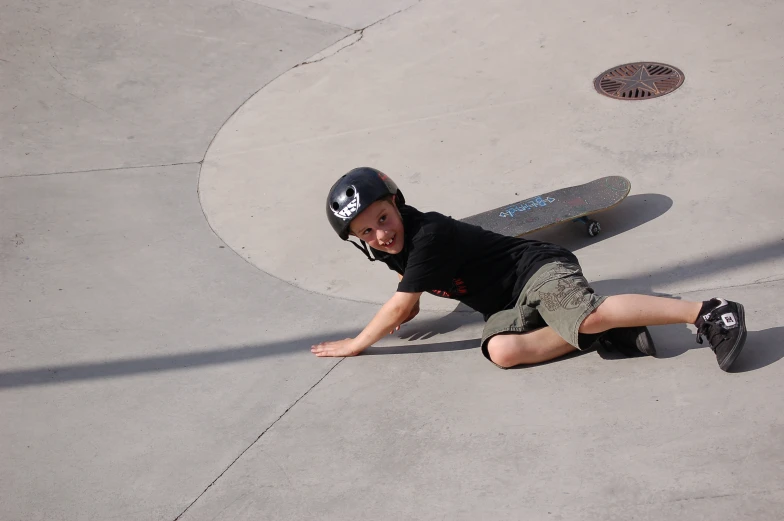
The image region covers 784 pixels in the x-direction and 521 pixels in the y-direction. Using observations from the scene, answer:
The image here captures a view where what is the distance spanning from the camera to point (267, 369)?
3.81 m

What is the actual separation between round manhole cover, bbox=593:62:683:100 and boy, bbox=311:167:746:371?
7.91 feet

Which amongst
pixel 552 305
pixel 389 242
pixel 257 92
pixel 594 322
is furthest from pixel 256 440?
pixel 257 92

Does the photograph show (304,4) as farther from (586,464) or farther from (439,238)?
(586,464)

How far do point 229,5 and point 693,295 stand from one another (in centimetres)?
545

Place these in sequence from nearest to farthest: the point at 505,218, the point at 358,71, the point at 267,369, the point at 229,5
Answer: the point at 267,369, the point at 505,218, the point at 358,71, the point at 229,5

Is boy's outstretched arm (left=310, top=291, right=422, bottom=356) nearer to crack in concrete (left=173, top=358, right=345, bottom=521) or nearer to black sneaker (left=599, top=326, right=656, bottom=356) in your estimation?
crack in concrete (left=173, top=358, right=345, bottom=521)

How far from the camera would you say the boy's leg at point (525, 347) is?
137 inches

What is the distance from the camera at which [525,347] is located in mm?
3492

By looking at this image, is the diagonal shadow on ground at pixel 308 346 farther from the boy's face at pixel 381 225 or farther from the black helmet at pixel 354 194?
the black helmet at pixel 354 194

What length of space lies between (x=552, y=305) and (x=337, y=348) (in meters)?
1.05

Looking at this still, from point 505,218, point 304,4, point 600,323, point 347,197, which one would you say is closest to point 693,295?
point 600,323

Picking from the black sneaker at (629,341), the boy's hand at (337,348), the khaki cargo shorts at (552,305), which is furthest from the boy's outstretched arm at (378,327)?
the black sneaker at (629,341)

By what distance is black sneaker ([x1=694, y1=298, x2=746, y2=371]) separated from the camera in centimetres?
312

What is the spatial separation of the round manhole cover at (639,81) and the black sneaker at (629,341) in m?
2.64
